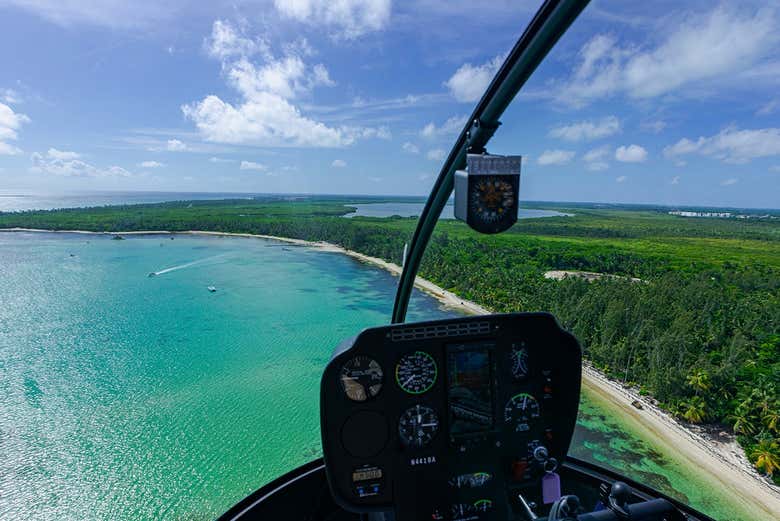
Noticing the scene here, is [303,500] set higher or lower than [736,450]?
higher

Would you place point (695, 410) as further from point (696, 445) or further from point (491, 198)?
point (491, 198)

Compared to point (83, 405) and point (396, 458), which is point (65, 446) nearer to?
point (83, 405)

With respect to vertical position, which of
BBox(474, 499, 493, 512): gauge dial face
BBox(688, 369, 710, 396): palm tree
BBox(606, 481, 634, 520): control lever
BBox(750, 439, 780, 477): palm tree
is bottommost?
BBox(750, 439, 780, 477): palm tree

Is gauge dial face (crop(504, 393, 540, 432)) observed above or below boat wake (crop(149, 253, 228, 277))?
above

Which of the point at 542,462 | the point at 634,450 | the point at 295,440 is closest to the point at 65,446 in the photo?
the point at 295,440

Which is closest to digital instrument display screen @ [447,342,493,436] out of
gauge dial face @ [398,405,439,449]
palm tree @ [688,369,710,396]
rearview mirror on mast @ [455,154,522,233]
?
gauge dial face @ [398,405,439,449]

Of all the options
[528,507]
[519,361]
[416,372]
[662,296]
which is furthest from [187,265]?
[528,507]

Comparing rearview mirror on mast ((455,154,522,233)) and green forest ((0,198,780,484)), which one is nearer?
rearview mirror on mast ((455,154,522,233))

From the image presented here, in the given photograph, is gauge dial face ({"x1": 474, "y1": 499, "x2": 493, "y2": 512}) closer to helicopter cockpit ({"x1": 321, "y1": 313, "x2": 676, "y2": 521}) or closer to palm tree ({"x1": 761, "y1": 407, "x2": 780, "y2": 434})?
helicopter cockpit ({"x1": 321, "y1": 313, "x2": 676, "y2": 521})
